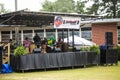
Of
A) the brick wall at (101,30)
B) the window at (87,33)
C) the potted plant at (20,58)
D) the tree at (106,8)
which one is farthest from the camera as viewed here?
the tree at (106,8)

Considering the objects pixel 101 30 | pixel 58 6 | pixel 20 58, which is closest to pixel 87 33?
pixel 101 30

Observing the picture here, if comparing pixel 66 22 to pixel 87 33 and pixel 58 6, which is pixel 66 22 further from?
pixel 58 6

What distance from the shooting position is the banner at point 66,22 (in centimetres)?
1964

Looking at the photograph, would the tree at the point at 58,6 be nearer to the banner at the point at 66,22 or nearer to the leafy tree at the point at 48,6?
the leafy tree at the point at 48,6

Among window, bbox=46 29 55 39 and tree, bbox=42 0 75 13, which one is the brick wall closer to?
window, bbox=46 29 55 39

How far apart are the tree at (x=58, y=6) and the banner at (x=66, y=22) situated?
44.9m

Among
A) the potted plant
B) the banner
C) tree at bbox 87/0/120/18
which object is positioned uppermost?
tree at bbox 87/0/120/18

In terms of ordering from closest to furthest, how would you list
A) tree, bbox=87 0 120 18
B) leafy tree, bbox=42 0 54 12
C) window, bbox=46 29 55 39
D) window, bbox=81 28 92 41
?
window, bbox=81 28 92 41
window, bbox=46 29 55 39
tree, bbox=87 0 120 18
leafy tree, bbox=42 0 54 12

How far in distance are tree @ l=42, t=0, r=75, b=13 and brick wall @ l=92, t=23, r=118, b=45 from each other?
34.8 meters

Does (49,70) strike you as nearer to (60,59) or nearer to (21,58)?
(60,59)

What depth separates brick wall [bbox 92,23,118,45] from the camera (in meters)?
29.7

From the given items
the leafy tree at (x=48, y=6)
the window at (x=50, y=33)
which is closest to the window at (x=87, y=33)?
the window at (x=50, y=33)

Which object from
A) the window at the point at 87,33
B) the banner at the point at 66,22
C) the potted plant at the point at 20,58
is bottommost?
the potted plant at the point at 20,58

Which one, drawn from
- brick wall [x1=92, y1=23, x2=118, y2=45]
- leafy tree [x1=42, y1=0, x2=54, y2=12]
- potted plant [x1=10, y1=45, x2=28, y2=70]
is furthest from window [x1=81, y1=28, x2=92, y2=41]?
leafy tree [x1=42, y1=0, x2=54, y2=12]
